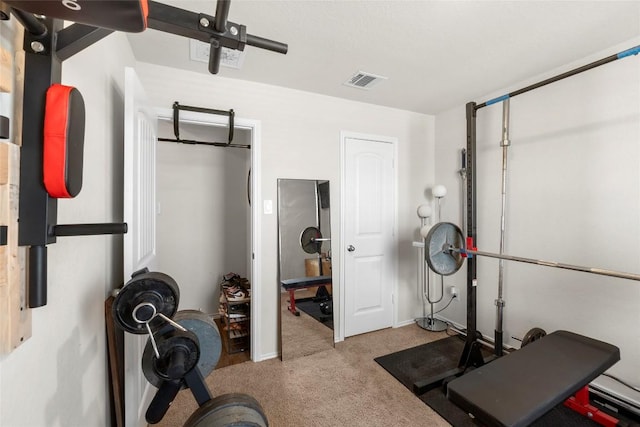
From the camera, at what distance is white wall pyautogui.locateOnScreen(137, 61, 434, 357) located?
2348 mm

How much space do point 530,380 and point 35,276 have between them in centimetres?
191

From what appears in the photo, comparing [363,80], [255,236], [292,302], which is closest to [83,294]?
[255,236]

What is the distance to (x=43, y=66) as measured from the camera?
27.5 inches

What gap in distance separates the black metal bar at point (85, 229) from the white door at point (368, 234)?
2.34m

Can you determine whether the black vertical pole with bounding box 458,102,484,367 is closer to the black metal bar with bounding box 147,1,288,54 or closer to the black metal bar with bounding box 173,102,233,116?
the black metal bar with bounding box 173,102,233,116

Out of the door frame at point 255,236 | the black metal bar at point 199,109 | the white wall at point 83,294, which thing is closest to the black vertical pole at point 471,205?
the door frame at point 255,236

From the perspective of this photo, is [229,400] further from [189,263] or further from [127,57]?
[189,263]

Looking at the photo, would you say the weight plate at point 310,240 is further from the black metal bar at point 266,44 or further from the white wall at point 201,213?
the black metal bar at point 266,44

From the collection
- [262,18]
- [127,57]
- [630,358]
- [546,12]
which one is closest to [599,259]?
[630,358]

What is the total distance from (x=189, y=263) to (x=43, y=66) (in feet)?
10.2

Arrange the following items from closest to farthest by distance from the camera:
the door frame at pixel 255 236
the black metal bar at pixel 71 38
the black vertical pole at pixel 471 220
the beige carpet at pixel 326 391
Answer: the black metal bar at pixel 71 38 → the beige carpet at pixel 326 391 → the black vertical pole at pixel 471 220 → the door frame at pixel 255 236

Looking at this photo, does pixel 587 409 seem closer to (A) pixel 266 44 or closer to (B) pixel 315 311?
(B) pixel 315 311

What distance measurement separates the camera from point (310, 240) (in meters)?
2.83

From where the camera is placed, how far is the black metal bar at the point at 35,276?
2.27ft
